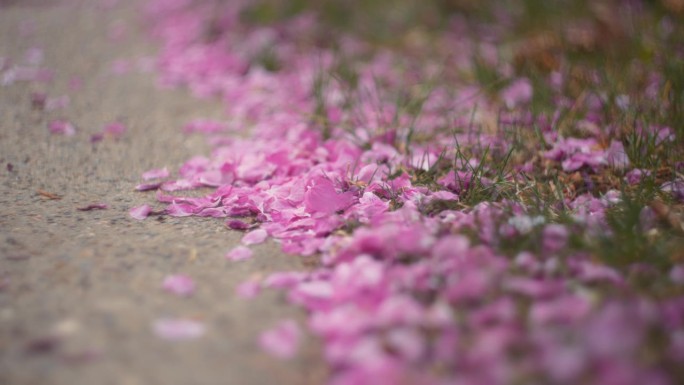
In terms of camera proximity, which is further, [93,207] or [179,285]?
[93,207]

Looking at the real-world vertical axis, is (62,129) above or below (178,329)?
above

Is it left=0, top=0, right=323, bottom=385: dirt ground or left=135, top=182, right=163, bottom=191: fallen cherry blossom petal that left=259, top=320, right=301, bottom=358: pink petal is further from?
left=135, top=182, right=163, bottom=191: fallen cherry blossom petal

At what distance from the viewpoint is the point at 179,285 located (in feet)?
4.86

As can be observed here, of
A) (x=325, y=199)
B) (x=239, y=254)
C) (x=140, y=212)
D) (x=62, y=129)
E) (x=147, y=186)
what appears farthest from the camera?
(x=62, y=129)

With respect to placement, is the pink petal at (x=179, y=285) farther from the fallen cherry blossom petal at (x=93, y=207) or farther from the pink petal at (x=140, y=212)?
the fallen cherry blossom petal at (x=93, y=207)

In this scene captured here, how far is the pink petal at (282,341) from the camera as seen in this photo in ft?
4.08

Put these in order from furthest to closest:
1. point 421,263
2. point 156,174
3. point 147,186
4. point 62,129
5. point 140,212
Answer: point 62,129
point 156,174
point 147,186
point 140,212
point 421,263

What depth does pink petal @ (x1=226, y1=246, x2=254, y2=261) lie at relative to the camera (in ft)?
5.43

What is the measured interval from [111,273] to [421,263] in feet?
2.61

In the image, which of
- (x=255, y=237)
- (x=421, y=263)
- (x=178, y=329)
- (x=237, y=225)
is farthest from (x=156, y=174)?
(x=421, y=263)

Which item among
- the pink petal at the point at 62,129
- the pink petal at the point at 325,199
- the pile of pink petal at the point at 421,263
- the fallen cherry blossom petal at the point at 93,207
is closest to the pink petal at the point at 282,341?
the pile of pink petal at the point at 421,263

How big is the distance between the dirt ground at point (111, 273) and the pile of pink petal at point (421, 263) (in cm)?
5

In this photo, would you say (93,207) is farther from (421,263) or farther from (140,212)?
(421,263)

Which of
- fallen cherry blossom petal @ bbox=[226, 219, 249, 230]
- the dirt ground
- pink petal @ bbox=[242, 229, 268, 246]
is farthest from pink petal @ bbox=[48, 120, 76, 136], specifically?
pink petal @ bbox=[242, 229, 268, 246]
